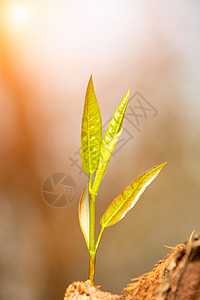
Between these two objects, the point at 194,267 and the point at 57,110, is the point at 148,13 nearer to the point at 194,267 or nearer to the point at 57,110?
the point at 57,110

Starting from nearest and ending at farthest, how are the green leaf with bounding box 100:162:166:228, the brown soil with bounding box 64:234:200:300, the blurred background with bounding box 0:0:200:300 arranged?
the brown soil with bounding box 64:234:200:300 < the green leaf with bounding box 100:162:166:228 < the blurred background with bounding box 0:0:200:300

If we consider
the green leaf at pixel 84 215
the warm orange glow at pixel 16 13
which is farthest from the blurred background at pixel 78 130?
the green leaf at pixel 84 215

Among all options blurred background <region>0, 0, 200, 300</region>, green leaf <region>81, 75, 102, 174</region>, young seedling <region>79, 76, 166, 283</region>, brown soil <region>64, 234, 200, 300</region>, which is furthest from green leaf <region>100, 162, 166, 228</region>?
blurred background <region>0, 0, 200, 300</region>

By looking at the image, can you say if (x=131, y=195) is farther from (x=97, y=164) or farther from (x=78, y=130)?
(x=78, y=130)

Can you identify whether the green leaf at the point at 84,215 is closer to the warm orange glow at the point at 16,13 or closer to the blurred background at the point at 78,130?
the blurred background at the point at 78,130

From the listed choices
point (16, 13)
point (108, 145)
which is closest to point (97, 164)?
point (108, 145)

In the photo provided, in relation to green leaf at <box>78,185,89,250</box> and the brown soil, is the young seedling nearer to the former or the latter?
green leaf at <box>78,185,89,250</box>
